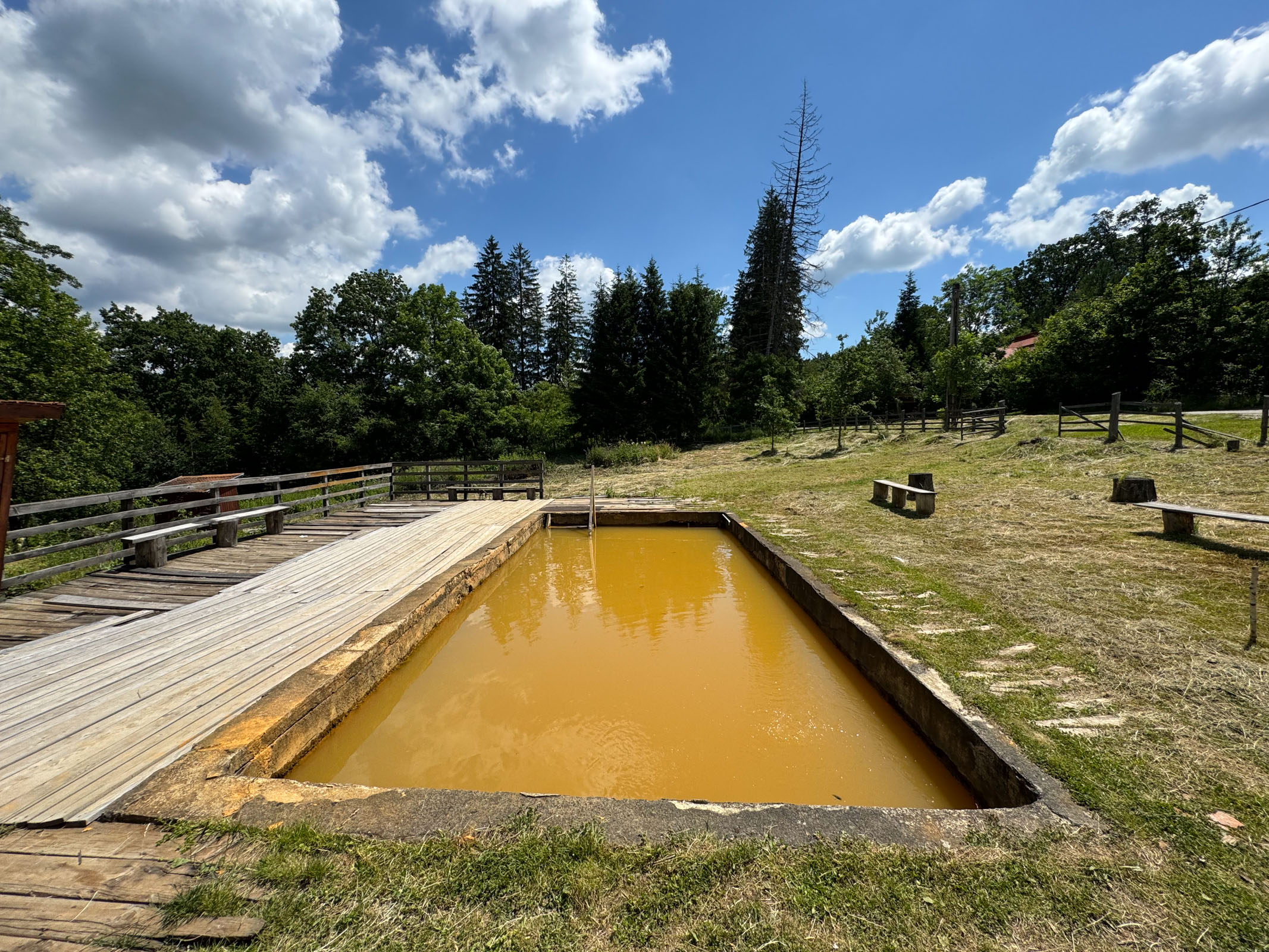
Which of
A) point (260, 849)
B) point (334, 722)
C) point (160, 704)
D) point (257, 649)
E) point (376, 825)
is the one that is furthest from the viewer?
point (257, 649)

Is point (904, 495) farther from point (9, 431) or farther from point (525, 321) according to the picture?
point (525, 321)

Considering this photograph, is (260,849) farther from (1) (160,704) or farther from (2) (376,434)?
(2) (376,434)

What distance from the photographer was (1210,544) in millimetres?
5848

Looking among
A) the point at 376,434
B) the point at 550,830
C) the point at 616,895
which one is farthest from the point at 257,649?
the point at 376,434

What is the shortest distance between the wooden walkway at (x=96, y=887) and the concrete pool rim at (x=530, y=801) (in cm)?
15

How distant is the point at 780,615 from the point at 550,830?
13.2 feet

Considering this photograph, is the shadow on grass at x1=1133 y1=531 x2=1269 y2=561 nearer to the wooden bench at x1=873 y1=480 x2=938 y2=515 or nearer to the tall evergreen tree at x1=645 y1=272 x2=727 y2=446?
the wooden bench at x1=873 y1=480 x2=938 y2=515

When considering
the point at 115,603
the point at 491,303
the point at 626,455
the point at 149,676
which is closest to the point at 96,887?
the point at 149,676

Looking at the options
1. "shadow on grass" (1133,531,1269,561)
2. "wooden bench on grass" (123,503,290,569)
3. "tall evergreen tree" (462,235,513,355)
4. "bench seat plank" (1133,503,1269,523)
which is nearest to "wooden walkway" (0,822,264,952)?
"wooden bench on grass" (123,503,290,569)

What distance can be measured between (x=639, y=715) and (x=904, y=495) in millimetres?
7917

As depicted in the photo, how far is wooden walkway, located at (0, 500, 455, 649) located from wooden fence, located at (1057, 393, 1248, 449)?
17.9 metres

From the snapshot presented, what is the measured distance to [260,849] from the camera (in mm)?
1947

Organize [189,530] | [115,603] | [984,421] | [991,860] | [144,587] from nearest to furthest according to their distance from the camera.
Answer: [991,860], [115,603], [144,587], [189,530], [984,421]

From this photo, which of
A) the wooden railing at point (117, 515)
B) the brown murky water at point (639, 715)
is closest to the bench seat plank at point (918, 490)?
the brown murky water at point (639, 715)
